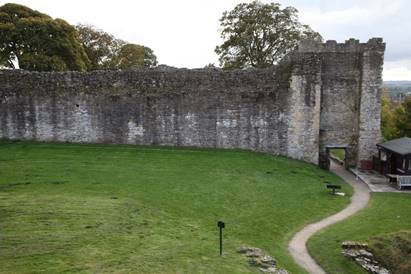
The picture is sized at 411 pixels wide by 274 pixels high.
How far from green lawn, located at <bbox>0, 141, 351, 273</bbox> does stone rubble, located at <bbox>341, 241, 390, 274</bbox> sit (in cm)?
230

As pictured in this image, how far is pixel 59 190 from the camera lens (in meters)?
19.8

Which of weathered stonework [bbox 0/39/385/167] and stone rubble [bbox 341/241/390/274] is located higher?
weathered stonework [bbox 0/39/385/167]

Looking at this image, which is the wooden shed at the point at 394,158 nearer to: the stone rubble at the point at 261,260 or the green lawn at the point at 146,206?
the green lawn at the point at 146,206

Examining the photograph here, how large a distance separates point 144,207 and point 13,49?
30.1 metres

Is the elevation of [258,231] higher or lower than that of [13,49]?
lower

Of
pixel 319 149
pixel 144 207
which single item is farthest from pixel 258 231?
pixel 319 149

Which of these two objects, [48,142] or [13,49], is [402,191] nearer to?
[48,142]

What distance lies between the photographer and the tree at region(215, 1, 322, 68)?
45531 millimetres

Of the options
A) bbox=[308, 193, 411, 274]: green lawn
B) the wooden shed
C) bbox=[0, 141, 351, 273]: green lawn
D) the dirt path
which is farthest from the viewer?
the wooden shed

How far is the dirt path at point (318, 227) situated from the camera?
615 inches

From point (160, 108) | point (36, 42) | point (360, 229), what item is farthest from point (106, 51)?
point (360, 229)

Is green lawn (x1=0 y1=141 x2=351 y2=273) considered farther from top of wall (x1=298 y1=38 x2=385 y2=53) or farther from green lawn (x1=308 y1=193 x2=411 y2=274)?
top of wall (x1=298 y1=38 x2=385 y2=53)

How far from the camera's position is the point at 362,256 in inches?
629

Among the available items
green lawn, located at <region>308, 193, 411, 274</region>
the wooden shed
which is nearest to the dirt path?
green lawn, located at <region>308, 193, 411, 274</region>
